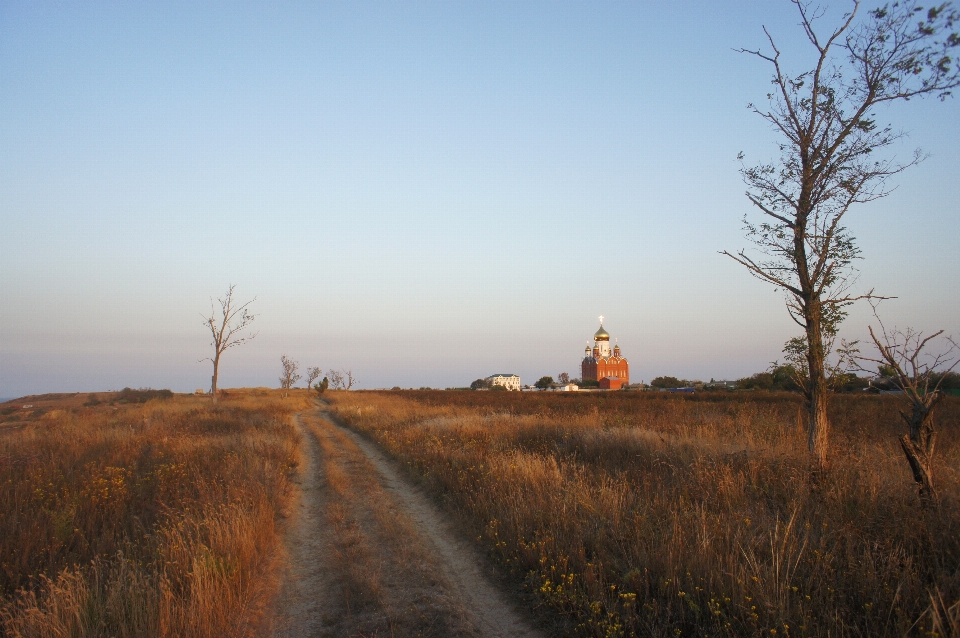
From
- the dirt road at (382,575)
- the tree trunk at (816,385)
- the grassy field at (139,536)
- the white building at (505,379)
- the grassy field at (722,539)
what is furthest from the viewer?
the white building at (505,379)

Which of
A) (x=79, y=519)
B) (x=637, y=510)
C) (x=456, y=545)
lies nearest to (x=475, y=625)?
(x=456, y=545)

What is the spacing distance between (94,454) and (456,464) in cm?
905

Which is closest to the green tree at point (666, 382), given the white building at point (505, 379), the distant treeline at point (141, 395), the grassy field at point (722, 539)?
the white building at point (505, 379)

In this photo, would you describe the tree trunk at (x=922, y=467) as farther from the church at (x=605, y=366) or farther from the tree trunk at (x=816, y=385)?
the church at (x=605, y=366)

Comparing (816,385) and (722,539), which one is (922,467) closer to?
(816,385)

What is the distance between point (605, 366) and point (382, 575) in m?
109

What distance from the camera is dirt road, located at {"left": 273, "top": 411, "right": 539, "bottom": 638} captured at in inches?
184

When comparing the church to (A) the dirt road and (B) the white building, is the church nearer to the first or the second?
(B) the white building

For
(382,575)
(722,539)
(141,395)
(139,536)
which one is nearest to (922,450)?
(722,539)

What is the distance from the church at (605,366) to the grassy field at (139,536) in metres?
99.4

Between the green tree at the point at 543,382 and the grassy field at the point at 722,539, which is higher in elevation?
the grassy field at the point at 722,539

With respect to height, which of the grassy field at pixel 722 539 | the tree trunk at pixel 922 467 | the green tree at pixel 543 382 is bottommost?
the green tree at pixel 543 382

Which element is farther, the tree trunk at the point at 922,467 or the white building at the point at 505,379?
the white building at the point at 505,379

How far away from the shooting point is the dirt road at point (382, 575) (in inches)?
184
